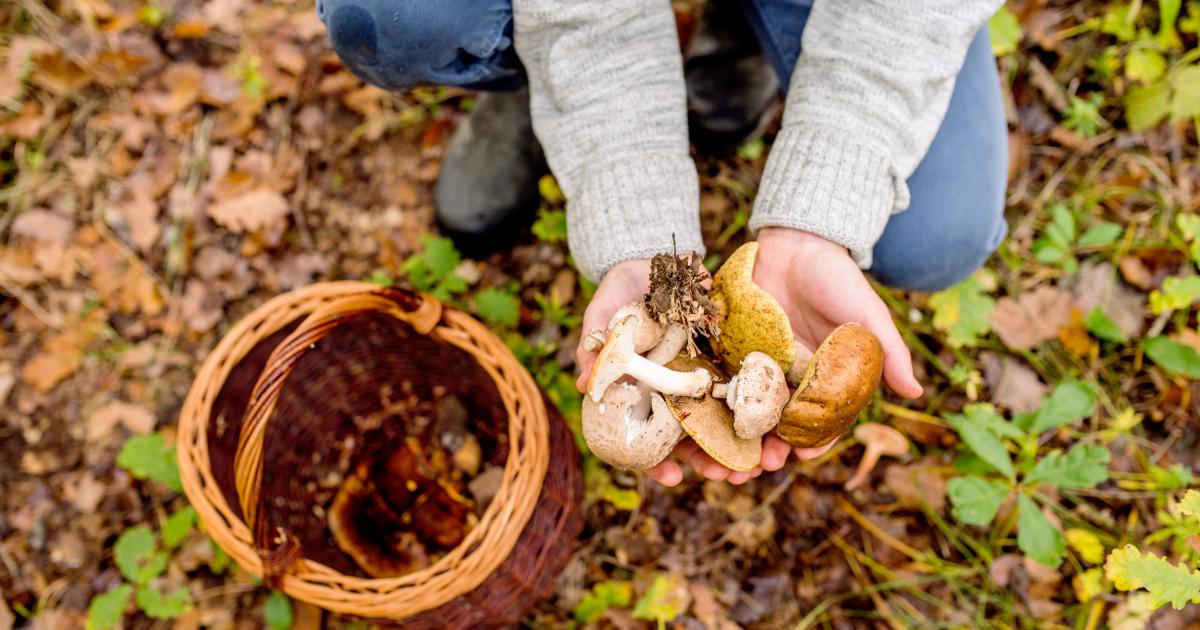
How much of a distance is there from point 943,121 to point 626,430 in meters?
1.61

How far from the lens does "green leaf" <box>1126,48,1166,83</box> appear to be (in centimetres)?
324

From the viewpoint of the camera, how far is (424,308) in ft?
8.13

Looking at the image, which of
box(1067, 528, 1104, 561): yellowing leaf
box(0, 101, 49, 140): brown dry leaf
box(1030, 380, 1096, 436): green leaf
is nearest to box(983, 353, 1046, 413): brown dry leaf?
box(1030, 380, 1096, 436): green leaf

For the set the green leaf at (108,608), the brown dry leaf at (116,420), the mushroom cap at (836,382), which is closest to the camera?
the mushroom cap at (836,382)

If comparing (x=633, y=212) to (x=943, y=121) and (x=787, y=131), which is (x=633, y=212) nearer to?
(x=787, y=131)

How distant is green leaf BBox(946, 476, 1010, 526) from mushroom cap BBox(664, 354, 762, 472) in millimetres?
966

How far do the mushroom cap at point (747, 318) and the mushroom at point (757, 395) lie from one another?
0.17 feet

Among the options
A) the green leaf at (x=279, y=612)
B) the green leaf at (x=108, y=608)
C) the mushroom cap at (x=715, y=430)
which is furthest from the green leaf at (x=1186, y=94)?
the green leaf at (x=108, y=608)

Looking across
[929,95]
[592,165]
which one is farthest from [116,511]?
[929,95]

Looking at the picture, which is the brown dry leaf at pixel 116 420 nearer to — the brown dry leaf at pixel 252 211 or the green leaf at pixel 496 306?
the brown dry leaf at pixel 252 211

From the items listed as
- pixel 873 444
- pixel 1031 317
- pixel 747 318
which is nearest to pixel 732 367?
pixel 747 318

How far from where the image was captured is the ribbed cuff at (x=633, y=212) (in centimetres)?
226

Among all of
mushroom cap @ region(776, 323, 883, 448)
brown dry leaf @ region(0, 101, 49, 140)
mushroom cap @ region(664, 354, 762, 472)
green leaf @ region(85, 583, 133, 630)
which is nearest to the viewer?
mushroom cap @ region(776, 323, 883, 448)

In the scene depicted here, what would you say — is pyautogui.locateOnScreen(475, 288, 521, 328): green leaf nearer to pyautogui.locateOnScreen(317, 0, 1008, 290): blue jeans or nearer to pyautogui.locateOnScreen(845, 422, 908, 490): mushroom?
pyautogui.locateOnScreen(317, 0, 1008, 290): blue jeans
